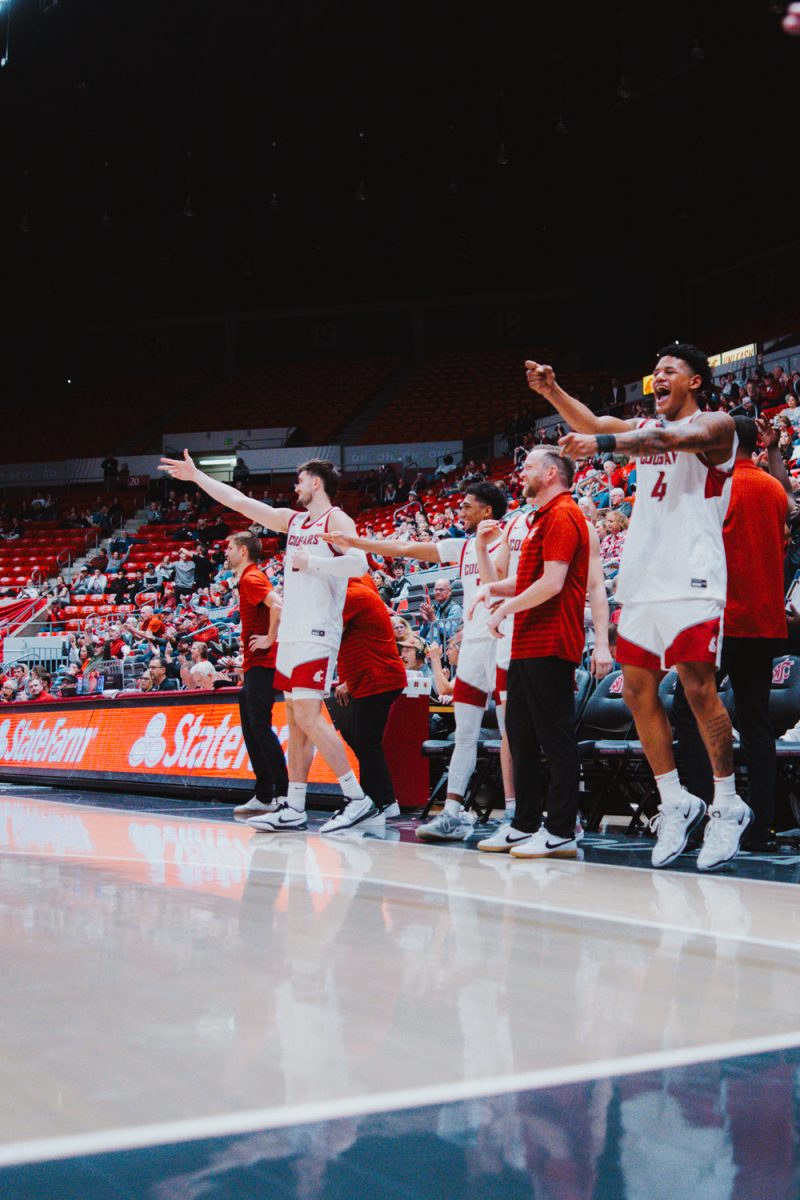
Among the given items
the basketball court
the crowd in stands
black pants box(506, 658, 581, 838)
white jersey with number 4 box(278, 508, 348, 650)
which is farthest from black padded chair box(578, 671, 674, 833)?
the basketball court

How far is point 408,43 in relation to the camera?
2145cm

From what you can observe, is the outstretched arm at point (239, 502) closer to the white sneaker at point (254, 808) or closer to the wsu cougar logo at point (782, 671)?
the white sneaker at point (254, 808)

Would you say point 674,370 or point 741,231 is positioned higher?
point 741,231

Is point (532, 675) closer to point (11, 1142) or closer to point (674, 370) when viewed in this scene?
point (674, 370)

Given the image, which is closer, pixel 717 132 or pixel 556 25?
pixel 556 25

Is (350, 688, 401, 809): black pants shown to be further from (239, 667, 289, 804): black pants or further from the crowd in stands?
the crowd in stands

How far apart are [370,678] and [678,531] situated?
103 inches

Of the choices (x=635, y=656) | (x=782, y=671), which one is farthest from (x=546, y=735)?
(x=782, y=671)

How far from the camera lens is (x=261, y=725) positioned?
7426 millimetres

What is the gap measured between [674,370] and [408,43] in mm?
18967

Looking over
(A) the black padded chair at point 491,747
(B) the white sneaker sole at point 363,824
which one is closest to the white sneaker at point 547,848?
(A) the black padded chair at point 491,747

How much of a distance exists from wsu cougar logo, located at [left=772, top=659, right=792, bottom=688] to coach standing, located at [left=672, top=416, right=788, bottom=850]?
105cm

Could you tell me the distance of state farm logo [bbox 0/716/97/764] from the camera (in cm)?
1173

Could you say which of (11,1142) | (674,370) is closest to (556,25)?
(674,370)
